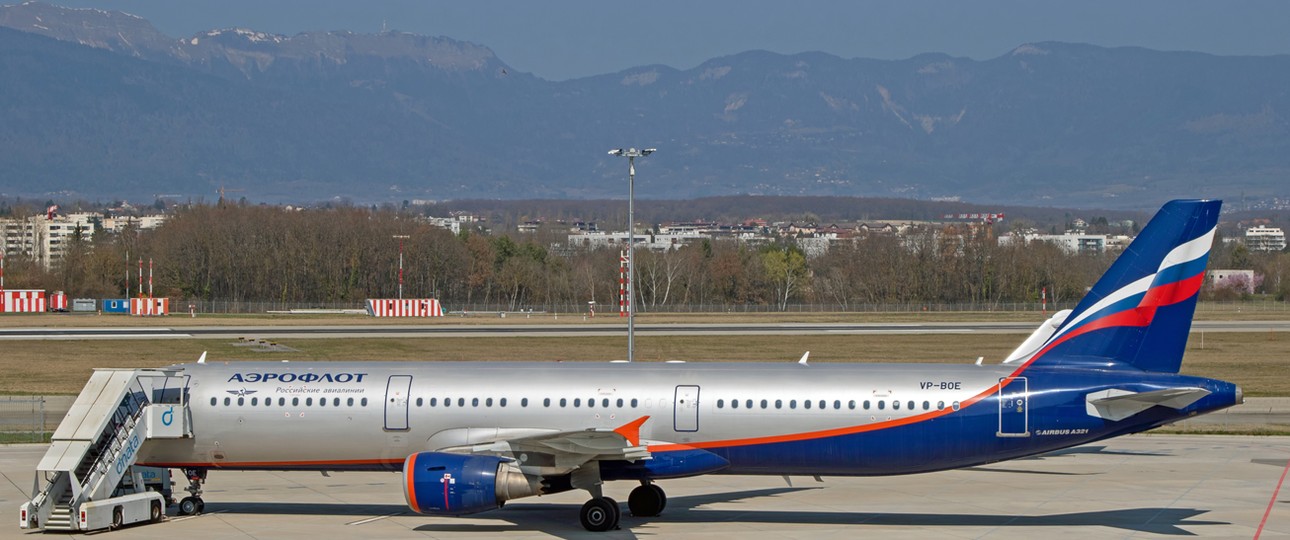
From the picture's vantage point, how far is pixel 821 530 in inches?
1130

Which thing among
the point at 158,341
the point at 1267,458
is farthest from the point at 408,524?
the point at 158,341

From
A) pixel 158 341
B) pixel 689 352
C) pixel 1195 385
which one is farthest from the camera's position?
pixel 158 341

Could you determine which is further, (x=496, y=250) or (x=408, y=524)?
(x=496, y=250)

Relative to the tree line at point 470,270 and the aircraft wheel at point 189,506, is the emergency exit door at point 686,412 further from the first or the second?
the tree line at point 470,270

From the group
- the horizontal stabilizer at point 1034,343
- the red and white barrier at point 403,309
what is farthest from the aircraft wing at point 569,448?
the red and white barrier at point 403,309

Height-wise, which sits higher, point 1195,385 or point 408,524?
point 1195,385

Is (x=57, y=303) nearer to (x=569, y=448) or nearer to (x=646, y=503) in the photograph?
(x=646, y=503)

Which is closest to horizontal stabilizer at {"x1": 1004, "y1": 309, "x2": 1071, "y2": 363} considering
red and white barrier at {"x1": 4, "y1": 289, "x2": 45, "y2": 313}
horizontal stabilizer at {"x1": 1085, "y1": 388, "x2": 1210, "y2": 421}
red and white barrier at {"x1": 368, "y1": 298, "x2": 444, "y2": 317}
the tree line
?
horizontal stabilizer at {"x1": 1085, "y1": 388, "x2": 1210, "y2": 421}

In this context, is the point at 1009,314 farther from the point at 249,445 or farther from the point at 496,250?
the point at 249,445

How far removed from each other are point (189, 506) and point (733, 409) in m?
11.5

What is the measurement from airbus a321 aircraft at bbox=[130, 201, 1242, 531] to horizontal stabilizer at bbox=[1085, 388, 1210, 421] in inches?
1.4

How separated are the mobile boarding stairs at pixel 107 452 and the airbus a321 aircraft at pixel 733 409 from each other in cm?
61

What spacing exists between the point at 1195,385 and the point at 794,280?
15878 centimetres

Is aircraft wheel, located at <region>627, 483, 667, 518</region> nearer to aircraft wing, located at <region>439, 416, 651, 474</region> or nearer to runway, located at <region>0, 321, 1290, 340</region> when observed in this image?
aircraft wing, located at <region>439, 416, 651, 474</region>
